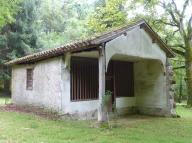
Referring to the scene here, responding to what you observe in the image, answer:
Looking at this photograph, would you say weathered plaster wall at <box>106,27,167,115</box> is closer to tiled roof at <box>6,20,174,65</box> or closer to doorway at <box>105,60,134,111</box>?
tiled roof at <box>6,20,174,65</box>

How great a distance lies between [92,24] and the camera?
80.4 feet

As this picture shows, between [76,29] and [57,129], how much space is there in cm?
3634

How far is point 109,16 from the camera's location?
78.1 feet

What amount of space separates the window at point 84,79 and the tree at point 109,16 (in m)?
9.00

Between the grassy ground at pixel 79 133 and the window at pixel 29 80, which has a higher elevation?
the window at pixel 29 80

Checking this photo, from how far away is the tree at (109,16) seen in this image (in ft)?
75.8

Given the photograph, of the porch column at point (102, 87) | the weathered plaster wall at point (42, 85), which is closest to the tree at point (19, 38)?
the weathered plaster wall at point (42, 85)

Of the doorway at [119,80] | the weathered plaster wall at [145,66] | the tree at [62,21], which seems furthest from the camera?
the tree at [62,21]

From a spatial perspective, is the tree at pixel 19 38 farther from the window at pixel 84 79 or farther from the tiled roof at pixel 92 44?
the window at pixel 84 79

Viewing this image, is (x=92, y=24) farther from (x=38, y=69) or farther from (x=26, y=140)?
(x=26, y=140)

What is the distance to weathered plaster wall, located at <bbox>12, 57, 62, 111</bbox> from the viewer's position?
45.2 ft

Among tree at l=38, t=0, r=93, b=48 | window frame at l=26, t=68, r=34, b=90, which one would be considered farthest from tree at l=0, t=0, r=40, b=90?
tree at l=38, t=0, r=93, b=48

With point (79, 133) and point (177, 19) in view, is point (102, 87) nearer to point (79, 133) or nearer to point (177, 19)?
point (79, 133)

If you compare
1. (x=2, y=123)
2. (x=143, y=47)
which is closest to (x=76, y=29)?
(x=143, y=47)
